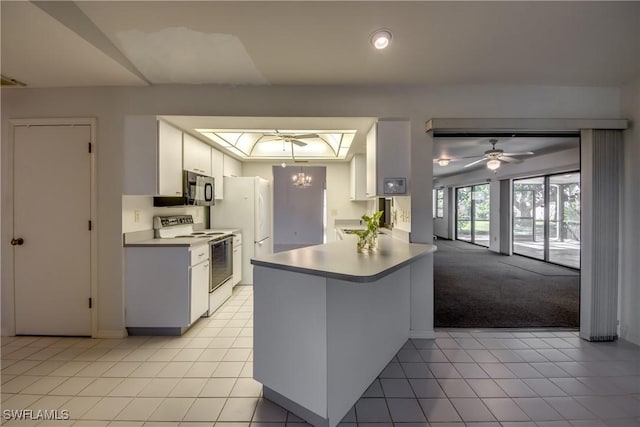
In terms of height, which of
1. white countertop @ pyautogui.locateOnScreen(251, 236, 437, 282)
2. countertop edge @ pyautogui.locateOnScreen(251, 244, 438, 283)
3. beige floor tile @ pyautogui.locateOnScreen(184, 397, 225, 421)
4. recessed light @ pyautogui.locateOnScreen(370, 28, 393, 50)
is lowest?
beige floor tile @ pyautogui.locateOnScreen(184, 397, 225, 421)

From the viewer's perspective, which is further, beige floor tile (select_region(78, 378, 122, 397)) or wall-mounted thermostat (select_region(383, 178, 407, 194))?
wall-mounted thermostat (select_region(383, 178, 407, 194))

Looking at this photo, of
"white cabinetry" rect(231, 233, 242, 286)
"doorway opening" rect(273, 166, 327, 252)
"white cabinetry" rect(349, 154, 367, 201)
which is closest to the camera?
"white cabinetry" rect(231, 233, 242, 286)

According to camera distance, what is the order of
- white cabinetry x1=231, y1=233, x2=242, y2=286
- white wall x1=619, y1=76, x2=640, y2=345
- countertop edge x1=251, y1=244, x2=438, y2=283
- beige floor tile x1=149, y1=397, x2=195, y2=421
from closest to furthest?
countertop edge x1=251, y1=244, x2=438, y2=283, beige floor tile x1=149, y1=397, x2=195, y2=421, white wall x1=619, y1=76, x2=640, y2=345, white cabinetry x1=231, y1=233, x2=242, y2=286

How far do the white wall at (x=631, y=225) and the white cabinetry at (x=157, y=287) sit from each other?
4221mm

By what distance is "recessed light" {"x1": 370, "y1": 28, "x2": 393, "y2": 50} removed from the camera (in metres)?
2.01

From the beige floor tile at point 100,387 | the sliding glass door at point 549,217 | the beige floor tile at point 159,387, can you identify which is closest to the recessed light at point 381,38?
the beige floor tile at point 159,387

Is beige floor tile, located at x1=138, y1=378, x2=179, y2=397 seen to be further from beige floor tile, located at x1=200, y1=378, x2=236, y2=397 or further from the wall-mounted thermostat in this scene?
the wall-mounted thermostat

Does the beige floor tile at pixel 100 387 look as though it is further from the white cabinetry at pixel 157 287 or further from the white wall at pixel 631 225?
the white wall at pixel 631 225

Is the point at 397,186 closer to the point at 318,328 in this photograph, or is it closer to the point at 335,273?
the point at 335,273

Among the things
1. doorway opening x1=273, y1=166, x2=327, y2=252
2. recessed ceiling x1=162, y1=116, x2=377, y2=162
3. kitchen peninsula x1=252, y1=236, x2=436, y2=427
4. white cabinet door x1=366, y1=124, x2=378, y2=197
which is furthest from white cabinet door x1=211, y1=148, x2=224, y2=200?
doorway opening x1=273, y1=166, x2=327, y2=252

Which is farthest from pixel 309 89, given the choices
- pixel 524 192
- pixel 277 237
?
pixel 524 192

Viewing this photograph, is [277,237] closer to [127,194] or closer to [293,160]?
[293,160]

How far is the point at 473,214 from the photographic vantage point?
30.3ft

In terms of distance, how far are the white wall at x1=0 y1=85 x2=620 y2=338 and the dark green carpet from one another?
1.12 metres
